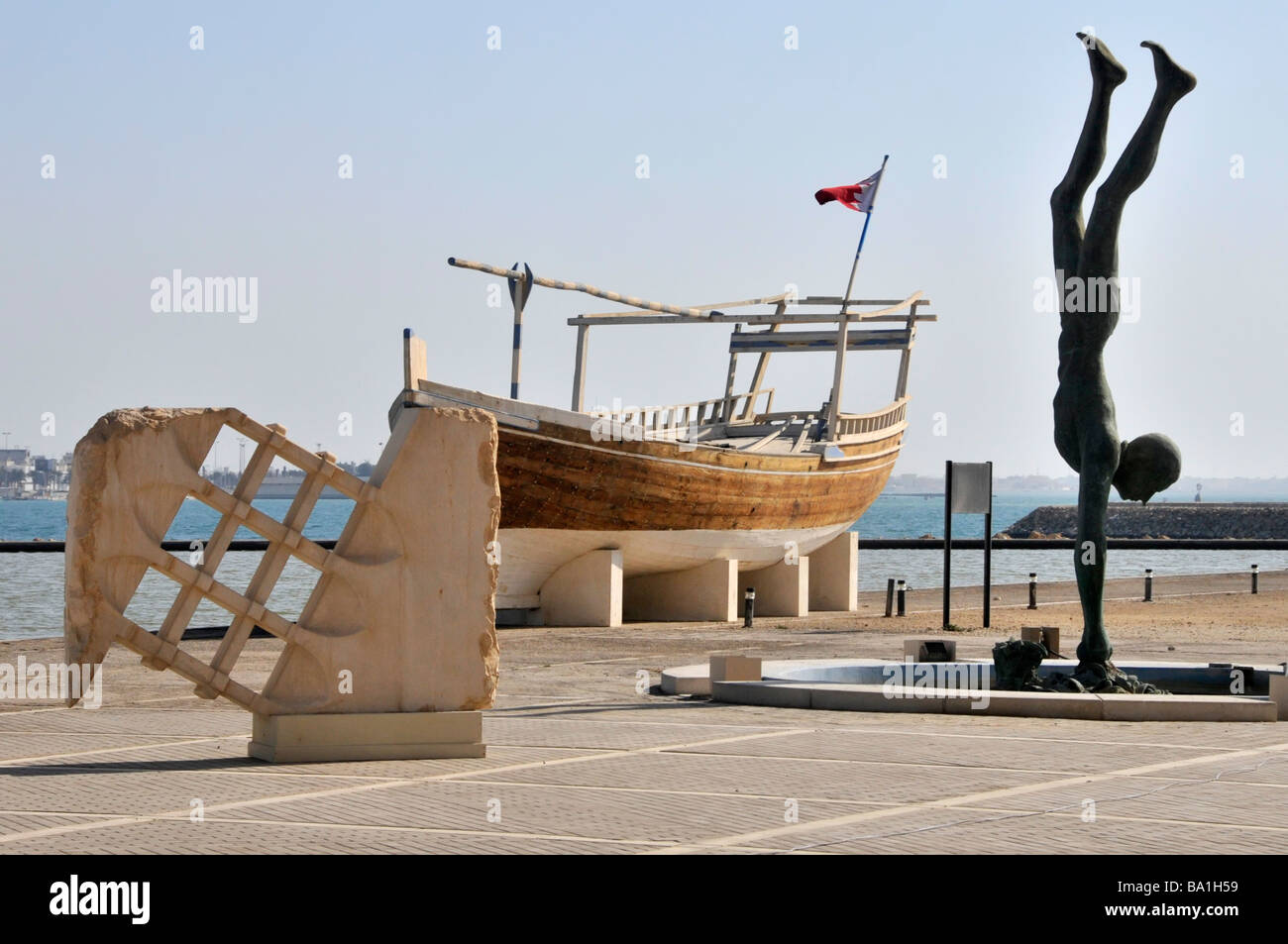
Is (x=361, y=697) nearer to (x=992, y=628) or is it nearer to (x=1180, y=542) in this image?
(x=992, y=628)

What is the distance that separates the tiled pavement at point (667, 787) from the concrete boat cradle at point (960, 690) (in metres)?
0.29

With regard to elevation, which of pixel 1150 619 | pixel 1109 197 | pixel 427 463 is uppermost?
pixel 1109 197

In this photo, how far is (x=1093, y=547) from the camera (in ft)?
53.2

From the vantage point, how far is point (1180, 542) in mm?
110250

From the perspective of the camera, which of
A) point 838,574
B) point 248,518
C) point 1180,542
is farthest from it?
point 1180,542

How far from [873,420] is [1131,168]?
844 inches

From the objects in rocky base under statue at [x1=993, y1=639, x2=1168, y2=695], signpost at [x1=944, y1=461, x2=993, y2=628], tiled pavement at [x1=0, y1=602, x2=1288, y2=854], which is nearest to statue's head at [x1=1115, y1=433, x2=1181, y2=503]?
rocky base under statue at [x1=993, y1=639, x2=1168, y2=695]

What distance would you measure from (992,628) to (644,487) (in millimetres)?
6536

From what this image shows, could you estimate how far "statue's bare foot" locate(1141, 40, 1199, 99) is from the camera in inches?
634

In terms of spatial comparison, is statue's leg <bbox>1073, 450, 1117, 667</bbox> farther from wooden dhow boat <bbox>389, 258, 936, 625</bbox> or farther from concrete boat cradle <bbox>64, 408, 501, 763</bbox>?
wooden dhow boat <bbox>389, 258, 936, 625</bbox>

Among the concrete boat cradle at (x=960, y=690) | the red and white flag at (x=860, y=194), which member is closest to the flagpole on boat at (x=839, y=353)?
the red and white flag at (x=860, y=194)

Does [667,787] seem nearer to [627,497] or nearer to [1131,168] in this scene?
[1131,168]

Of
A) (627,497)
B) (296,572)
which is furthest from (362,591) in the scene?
(296,572)
